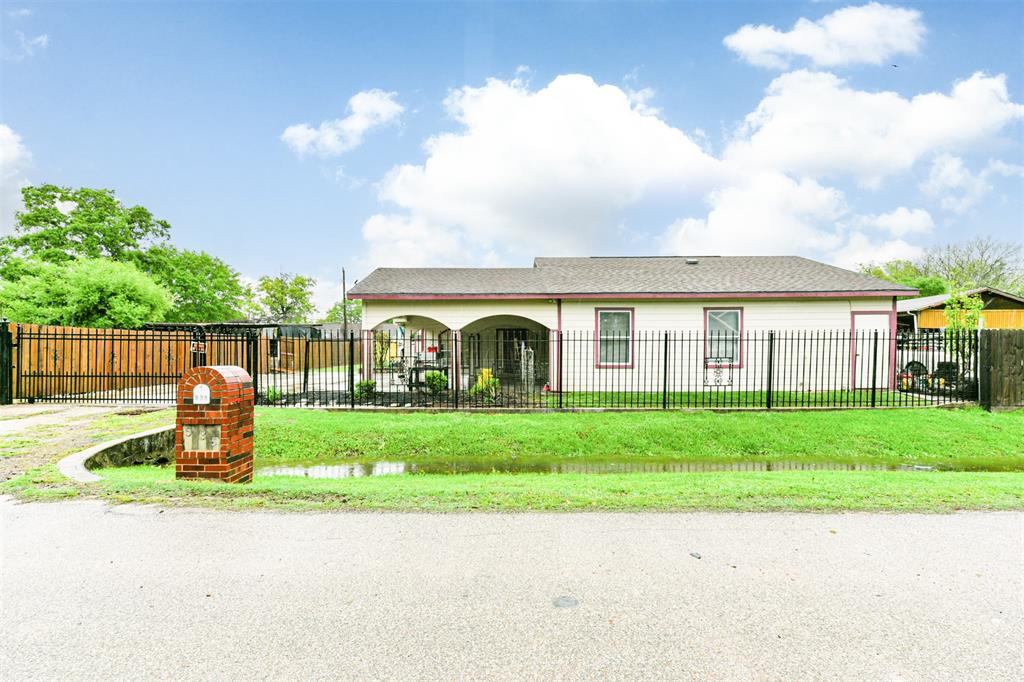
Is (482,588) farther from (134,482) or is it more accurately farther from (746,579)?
(134,482)

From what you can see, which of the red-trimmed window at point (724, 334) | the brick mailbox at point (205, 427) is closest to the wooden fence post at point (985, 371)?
the red-trimmed window at point (724, 334)

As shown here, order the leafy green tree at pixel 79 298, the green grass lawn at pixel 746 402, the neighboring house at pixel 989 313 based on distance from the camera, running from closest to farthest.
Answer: the green grass lawn at pixel 746 402 → the leafy green tree at pixel 79 298 → the neighboring house at pixel 989 313

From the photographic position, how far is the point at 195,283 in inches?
1471

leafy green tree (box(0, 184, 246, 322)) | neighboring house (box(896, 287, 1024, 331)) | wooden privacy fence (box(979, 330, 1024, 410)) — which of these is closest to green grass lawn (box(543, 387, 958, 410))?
wooden privacy fence (box(979, 330, 1024, 410))

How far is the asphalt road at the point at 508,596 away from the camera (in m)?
2.30

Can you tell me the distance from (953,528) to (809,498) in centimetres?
99

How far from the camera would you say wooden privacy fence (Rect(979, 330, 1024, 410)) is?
10664 mm

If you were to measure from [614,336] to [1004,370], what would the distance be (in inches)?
334

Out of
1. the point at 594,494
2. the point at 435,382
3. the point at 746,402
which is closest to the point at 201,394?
the point at 594,494

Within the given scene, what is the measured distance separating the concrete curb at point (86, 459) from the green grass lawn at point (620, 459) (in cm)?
15

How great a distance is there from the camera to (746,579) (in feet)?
10.1

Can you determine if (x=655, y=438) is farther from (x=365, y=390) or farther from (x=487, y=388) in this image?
(x=365, y=390)

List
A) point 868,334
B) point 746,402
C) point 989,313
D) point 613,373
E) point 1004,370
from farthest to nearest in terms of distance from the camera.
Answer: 1. point 989,313
2. point 613,373
3. point 868,334
4. point 746,402
5. point 1004,370

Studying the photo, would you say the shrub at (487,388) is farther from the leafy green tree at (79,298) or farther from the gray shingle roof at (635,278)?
the leafy green tree at (79,298)
